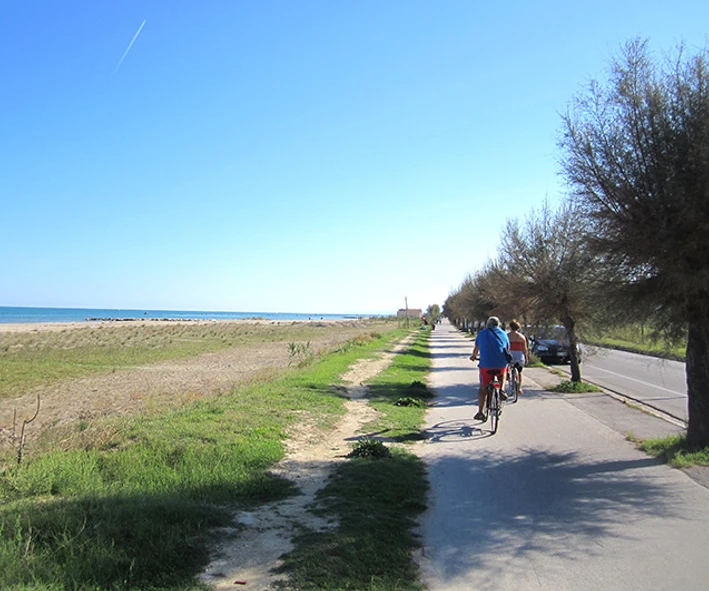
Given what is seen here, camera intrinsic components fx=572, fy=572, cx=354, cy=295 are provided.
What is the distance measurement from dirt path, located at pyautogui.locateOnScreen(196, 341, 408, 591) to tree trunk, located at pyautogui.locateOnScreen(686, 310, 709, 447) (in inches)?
193

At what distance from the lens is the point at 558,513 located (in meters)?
5.75

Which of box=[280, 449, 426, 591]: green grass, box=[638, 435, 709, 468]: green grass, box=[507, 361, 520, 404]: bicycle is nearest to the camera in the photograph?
box=[280, 449, 426, 591]: green grass

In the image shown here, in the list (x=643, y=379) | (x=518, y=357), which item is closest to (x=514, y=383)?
(x=518, y=357)

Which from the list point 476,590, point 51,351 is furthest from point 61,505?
point 51,351

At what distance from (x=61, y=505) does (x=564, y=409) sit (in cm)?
1058

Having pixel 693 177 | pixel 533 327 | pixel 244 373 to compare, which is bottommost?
pixel 244 373

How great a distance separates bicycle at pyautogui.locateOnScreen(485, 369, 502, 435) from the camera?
10055 mm

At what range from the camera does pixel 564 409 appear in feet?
41.7

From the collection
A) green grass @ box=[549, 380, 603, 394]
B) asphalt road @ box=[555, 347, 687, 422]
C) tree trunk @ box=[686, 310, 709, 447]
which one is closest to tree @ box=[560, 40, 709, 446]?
tree trunk @ box=[686, 310, 709, 447]

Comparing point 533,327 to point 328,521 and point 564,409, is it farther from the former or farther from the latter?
point 328,521

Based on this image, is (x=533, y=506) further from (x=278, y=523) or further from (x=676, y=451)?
(x=676, y=451)

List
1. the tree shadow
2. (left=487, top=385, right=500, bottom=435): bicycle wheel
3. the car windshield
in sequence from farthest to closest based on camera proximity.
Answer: the car windshield → (left=487, top=385, right=500, bottom=435): bicycle wheel → the tree shadow

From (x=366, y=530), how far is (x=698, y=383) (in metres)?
5.59

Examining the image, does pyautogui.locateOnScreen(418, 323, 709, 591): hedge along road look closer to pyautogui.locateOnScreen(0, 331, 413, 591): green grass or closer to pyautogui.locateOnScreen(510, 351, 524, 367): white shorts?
pyautogui.locateOnScreen(0, 331, 413, 591): green grass
